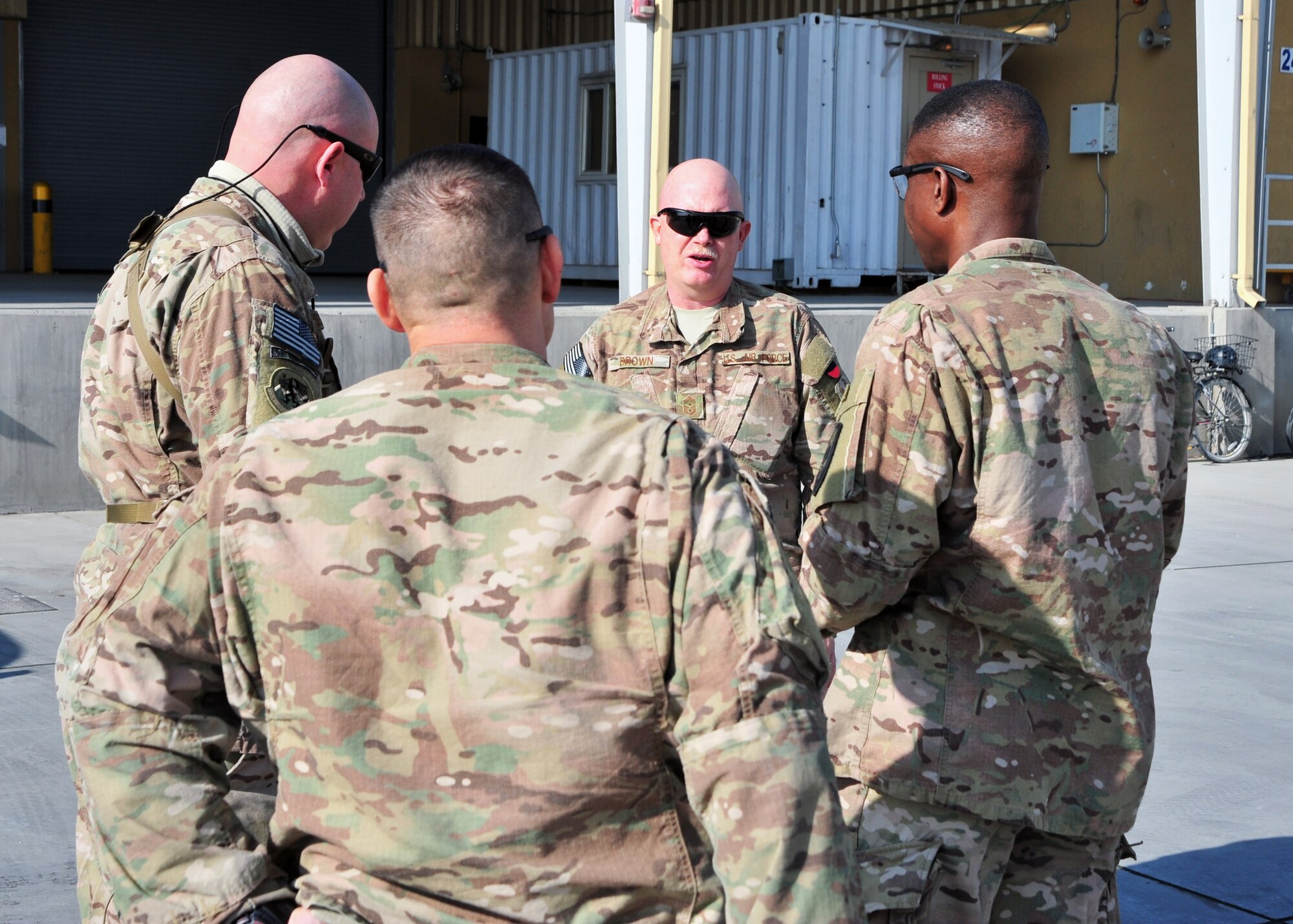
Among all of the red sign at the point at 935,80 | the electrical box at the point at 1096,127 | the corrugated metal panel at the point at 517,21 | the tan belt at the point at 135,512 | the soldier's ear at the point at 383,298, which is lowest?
the tan belt at the point at 135,512

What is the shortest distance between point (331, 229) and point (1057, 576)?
1.61m

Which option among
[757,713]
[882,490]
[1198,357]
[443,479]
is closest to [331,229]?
[882,490]

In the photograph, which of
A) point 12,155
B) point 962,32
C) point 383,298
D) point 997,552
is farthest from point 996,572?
Answer: point 12,155

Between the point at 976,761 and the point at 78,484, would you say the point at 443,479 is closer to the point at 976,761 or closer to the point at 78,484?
the point at 976,761

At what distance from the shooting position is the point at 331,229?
302 centimetres

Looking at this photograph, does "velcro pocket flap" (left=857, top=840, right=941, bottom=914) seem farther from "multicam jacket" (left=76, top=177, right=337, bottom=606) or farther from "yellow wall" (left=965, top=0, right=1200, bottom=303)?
"yellow wall" (left=965, top=0, right=1200, bottom=303)

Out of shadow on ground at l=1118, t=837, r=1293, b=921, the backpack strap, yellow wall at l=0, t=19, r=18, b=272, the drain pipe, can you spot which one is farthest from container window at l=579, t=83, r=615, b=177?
the backpack strap

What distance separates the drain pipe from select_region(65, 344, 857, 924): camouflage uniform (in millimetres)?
11688

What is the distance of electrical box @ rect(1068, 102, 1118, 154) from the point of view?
1620 cm

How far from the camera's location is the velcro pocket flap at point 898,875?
2377 mm

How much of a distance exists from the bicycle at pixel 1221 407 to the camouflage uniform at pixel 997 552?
968 cm

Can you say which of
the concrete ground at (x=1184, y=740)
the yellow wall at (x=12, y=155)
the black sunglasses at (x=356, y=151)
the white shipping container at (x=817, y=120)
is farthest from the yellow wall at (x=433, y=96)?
the black sunglasses at (x=356, y=151)

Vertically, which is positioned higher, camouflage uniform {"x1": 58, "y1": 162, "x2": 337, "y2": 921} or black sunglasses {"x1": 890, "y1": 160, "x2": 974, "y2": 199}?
black sunglasses {"x1": 890, "y1": 160, "x2": 974, "y2": 199}

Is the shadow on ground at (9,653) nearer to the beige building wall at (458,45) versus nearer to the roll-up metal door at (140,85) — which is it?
the roll-up metal door at (140,85)
